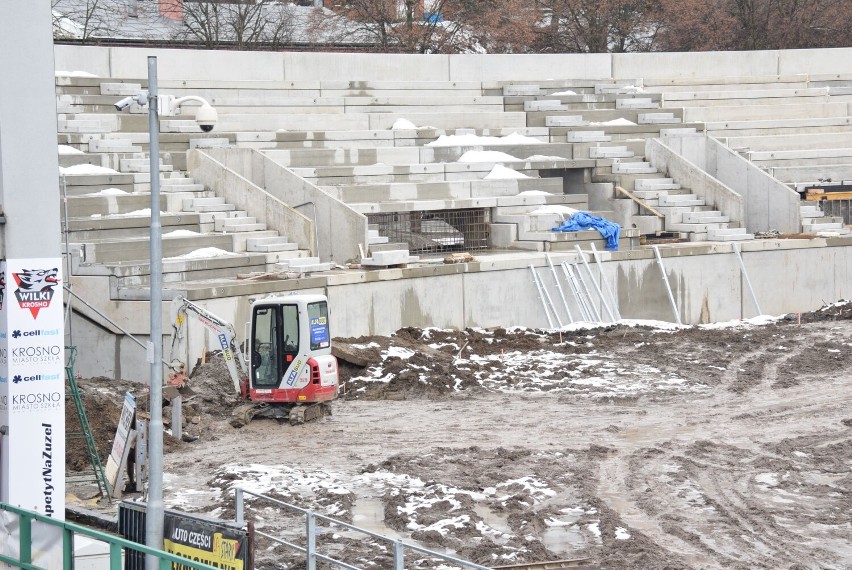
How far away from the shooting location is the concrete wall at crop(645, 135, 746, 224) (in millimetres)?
37344

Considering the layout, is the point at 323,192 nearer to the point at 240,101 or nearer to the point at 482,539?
the point at 240,101

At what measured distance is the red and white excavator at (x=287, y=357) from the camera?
21547 mm

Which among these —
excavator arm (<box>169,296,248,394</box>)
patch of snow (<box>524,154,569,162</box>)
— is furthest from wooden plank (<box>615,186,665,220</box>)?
excavator arm (<box>169,296,248,394</box>)

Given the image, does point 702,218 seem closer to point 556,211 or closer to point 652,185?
point 652,185

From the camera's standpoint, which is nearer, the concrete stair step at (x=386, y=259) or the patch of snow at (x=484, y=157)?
the concrete stair step at (x=386, y=259)

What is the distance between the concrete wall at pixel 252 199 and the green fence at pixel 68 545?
59.7ft

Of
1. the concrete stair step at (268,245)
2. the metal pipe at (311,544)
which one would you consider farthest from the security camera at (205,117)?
the concrete stair step at (268,245)

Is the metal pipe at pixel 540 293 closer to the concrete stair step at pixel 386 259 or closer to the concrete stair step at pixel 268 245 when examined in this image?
the concrete stair step at pixel 386 259

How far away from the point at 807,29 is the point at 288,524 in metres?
48.3

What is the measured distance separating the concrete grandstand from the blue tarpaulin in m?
0.27

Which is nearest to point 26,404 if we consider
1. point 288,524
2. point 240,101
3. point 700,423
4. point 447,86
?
point 288,524

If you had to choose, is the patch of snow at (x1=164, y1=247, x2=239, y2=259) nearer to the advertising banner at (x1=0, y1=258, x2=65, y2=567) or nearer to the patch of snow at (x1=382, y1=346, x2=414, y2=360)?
the patch of snow at (x1=382, y1=346, x2=414, y2=360)

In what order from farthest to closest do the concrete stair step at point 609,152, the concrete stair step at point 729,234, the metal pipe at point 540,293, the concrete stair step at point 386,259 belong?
the concrete stair step at point 609,152, the concrete stair step at point 729,234, the metal pipe at point 540,293, the concrete stair step at point 386,259

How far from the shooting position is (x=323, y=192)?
1254 inches
